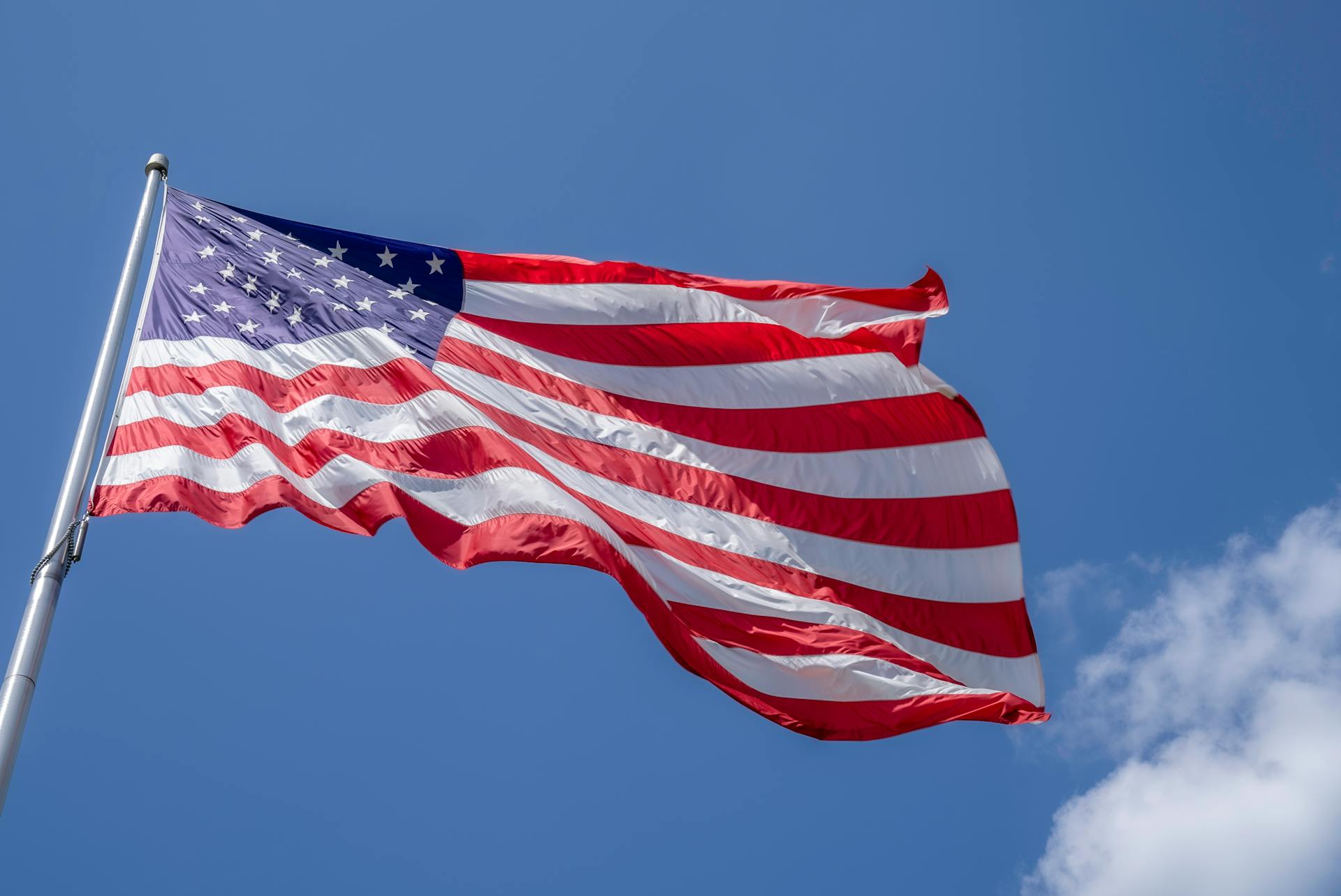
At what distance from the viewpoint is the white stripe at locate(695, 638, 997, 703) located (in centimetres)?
1218

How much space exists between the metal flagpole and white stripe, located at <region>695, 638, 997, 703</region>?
16.7ft

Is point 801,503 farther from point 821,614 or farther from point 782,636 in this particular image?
point 782,636

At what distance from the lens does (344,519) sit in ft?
35.6

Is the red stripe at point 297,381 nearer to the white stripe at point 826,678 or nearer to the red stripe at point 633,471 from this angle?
the red stripe at point 633,471

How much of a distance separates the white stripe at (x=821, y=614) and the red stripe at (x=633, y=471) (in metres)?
0.80

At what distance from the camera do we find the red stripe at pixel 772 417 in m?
13.2

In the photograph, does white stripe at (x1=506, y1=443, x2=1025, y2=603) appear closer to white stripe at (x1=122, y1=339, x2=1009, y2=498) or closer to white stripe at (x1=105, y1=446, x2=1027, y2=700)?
white stripe at (x1=122, y1=339, x2=1009, y2=498)

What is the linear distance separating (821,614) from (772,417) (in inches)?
84.9

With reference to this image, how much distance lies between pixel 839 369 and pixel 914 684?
3365 millimetres

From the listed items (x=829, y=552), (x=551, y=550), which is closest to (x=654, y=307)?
(x=829, y=552)

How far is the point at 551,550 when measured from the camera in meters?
11.1

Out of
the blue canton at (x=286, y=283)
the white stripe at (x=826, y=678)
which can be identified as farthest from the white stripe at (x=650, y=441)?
the white stripe at (x=826, y=678)

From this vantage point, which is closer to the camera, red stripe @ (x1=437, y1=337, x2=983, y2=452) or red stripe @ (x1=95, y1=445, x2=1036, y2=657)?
red stripe @ (x1=95, y1=445, x2=1036, y2=657)

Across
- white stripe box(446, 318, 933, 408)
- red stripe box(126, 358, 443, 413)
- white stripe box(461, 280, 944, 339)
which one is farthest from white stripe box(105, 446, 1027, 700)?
white stripe box(461, 280, 944, 339)
